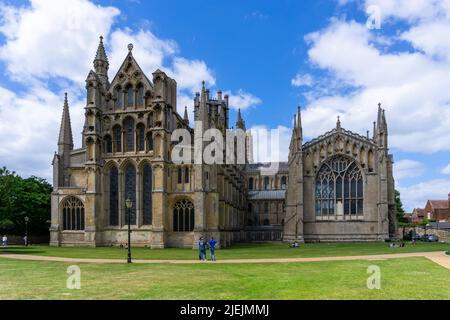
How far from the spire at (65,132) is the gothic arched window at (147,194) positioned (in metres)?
12.5

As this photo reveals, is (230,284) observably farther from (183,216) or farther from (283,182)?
(283,182)

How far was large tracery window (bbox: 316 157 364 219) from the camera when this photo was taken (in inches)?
2559

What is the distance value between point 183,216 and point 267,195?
34654 millimetres

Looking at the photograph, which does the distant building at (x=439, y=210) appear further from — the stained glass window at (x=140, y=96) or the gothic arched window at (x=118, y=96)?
the gothic arched window at (x=118, y=96)

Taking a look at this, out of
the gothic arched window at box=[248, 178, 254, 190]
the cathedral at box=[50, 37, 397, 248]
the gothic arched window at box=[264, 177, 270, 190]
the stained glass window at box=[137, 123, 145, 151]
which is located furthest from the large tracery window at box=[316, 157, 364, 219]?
the gothic arched window at box=[248, 178, 254, 190]

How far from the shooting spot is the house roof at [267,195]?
8600cm

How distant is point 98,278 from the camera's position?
21016mm

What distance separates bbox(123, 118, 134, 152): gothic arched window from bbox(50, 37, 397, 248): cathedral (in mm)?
131

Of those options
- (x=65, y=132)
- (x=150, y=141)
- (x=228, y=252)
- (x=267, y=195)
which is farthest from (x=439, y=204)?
(x=65, y=132)

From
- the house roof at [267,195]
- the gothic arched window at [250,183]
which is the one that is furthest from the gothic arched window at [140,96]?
the gothic arched window at [250,183]

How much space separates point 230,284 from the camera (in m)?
18.7
